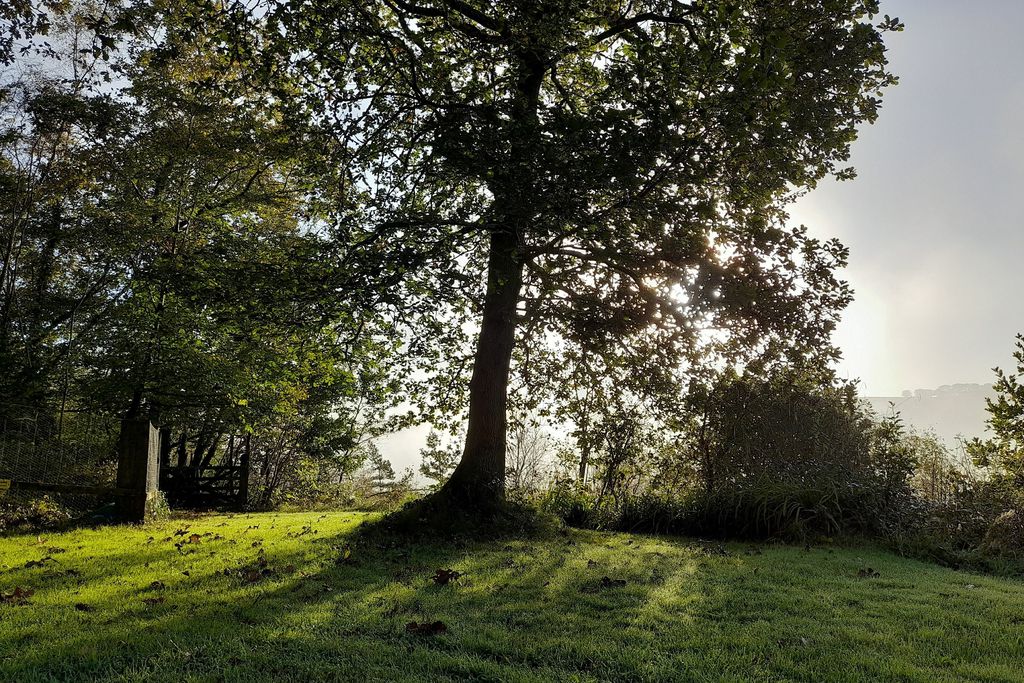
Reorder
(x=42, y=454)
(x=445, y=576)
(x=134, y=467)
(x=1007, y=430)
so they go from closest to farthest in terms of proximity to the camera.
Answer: (x=445, y=576), (x=1007, y=430), (x=134, y=467), (x=42, y=454)

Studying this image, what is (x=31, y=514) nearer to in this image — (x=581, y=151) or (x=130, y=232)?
(x=130, y=232)

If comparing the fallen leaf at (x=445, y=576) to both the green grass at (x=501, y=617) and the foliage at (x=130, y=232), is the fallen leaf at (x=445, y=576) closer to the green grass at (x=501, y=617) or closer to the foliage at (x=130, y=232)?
the green grass at (x=501, y=617)

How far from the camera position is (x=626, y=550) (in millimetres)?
9203

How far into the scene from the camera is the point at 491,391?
11875 mm

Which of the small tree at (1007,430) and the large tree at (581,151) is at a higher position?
the large tree at (581,151)

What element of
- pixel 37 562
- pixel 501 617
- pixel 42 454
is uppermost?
pixel 42 454

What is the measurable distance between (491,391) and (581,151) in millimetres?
5368

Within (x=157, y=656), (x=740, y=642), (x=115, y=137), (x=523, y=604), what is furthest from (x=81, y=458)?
(x=740, y=642)

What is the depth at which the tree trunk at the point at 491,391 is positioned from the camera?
36.9 ft

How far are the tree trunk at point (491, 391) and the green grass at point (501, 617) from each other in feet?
8.75

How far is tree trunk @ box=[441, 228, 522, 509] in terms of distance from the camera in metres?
11.3

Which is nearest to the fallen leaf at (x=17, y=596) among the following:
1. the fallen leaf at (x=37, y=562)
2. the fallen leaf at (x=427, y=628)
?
the fallen leaf at (x=37, y=562)

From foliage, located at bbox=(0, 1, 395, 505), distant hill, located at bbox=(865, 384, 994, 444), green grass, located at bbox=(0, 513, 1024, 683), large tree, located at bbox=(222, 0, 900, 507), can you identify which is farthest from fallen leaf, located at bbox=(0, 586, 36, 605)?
distant hill, located at bbox=(865, 384, 994, 444)

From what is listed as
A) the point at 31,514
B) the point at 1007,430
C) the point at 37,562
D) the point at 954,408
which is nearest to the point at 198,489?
the point at 31,514
